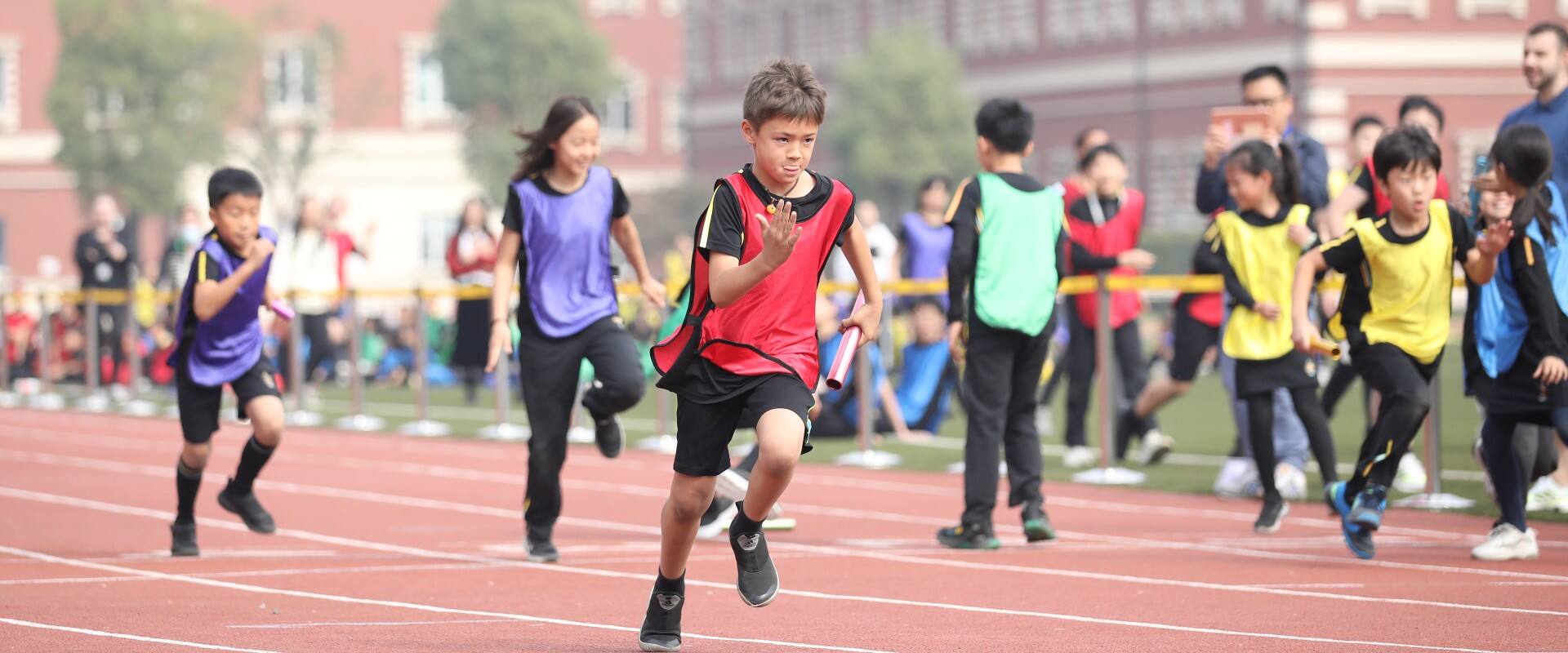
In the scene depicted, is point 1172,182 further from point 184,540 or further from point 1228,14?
point 184,540

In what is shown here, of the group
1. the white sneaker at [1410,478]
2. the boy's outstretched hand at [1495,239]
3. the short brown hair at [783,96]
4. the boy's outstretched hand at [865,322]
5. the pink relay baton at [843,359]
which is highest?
the short brown hair at [783,96]

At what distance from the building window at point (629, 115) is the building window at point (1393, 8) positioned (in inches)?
1511

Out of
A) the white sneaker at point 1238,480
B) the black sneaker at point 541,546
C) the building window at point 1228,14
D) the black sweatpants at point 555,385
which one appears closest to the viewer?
the black sweatpants at point 555,385

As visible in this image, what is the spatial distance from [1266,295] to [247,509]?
15.6 ft

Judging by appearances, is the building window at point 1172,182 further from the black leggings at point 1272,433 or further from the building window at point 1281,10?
the black leggings at point 1272,433

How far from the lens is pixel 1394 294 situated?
31.6 ft

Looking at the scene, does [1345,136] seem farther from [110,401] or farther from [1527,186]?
[1527,186]

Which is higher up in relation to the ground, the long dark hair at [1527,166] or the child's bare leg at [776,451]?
the long dark hair at [1527,166]

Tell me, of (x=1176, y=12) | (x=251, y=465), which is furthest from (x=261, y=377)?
(x=1176, y=12)

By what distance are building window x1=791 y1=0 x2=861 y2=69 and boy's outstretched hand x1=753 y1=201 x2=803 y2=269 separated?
69374mm

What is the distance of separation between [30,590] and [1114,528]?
16.4ft

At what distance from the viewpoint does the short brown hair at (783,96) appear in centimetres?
701

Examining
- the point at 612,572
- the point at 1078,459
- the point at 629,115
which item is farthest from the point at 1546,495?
the point at 629,115

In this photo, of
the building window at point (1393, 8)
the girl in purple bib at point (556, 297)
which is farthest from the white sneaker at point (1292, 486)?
the building window at point (1393, 8)
